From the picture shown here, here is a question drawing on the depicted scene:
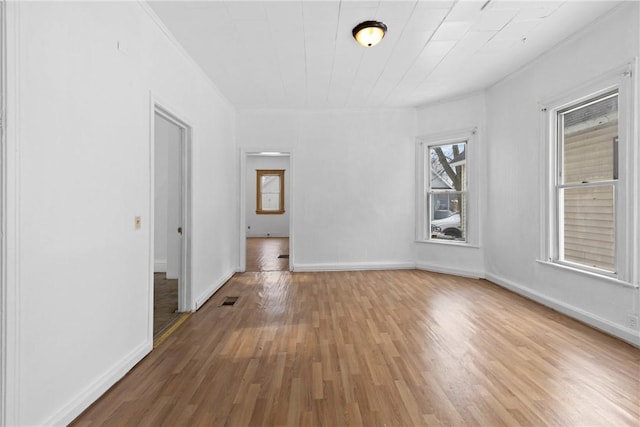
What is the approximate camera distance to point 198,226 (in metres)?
3.70

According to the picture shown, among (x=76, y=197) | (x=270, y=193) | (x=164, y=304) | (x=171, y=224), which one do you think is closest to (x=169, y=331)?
(x=164, y=304)

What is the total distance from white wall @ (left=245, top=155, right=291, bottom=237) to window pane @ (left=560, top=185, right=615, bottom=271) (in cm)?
868

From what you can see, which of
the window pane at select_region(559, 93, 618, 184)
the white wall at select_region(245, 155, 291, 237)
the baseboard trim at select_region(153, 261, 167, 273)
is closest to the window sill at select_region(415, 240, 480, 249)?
the window pane at select_region(559, 93, 618, 184)

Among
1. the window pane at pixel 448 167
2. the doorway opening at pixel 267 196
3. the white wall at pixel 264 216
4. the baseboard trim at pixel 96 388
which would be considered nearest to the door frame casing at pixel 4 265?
the baseboard trim at pixel 96 388

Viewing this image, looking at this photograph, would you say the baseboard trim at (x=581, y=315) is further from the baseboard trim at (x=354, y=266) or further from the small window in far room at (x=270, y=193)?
the small window in far room at (x=270, y=193)

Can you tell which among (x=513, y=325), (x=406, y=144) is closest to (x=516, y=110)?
(x=406, y=144)

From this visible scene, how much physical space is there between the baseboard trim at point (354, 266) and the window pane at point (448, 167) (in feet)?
4.75

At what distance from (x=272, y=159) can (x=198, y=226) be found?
788cm

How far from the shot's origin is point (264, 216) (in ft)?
37.2

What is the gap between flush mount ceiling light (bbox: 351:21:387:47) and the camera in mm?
2803

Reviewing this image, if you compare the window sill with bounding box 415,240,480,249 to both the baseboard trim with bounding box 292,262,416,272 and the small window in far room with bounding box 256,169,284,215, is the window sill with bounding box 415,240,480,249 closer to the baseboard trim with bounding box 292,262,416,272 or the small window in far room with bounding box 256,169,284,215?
the baseboard trim with bounding box 292,262,416,272

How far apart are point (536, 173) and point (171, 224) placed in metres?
5.13

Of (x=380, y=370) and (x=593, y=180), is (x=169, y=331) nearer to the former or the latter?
(x=380, y=370)

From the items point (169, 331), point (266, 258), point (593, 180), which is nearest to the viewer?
point (169, 331)
